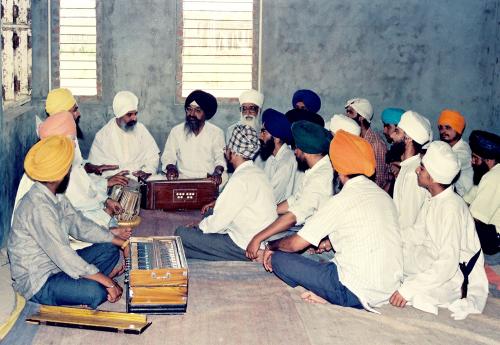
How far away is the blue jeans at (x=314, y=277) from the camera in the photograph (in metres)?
5.44

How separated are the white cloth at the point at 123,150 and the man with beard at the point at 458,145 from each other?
11.0 feet

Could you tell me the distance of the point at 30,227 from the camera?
5.10m

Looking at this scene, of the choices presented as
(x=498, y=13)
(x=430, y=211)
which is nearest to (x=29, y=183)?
(x=430, y=211)

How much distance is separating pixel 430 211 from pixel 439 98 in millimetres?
5349

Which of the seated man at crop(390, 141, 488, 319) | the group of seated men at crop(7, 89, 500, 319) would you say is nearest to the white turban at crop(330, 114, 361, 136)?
the group of seated men at crop(7, 89, 500, 319)

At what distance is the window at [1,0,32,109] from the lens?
767 cm

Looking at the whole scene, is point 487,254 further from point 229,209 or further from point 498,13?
point 498,13

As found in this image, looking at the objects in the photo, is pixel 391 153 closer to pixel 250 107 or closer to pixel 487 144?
pixel 487 144

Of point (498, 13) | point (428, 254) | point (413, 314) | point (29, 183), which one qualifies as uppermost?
point (498, 13)

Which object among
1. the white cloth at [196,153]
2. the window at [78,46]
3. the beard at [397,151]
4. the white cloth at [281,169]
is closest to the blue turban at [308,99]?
the white cloth at [196,153]

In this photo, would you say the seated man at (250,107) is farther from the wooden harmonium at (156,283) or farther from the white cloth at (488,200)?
the wooden harmonium at (156,283)

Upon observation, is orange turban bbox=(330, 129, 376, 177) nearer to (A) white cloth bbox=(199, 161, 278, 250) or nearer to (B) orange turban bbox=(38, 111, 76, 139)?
(A) white cloth bbox=(199, 161, 278, 250)

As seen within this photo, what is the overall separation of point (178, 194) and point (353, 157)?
323cm

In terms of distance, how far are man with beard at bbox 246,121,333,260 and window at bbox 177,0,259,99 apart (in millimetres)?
3909
